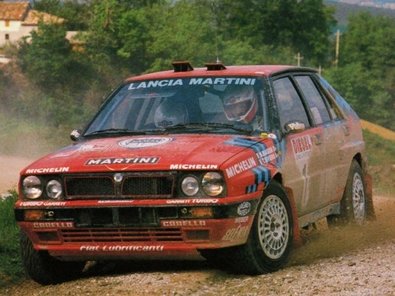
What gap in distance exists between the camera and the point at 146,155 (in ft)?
24.4

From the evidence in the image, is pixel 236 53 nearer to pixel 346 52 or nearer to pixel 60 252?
pixel 346 52

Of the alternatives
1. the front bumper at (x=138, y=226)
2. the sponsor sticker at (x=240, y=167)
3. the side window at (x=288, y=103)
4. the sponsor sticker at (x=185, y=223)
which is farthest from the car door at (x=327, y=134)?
the sponsor sticker at (x=185, y=223)

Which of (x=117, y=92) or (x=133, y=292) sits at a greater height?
(x=117, y=92)

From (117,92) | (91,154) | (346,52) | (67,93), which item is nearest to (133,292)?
(91,154)

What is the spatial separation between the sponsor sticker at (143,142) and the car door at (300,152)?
2.98ft

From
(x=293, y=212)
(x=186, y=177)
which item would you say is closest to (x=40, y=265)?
(x=186, y=177)

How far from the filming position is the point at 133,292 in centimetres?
721

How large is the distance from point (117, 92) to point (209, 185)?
2.07 metres

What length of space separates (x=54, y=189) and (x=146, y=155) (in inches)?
26.6

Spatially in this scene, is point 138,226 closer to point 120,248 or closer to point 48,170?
point 120,248

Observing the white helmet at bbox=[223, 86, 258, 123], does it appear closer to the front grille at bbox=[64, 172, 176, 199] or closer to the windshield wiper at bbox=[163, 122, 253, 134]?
the windshield wiper at bbox=[163, 122, 253, 134]

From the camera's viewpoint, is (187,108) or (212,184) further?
(187,108)

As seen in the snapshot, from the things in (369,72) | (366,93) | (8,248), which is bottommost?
(366,93)

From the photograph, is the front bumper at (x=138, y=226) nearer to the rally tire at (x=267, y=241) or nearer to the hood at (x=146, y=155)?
the rally tire at (x=267, y=241)
